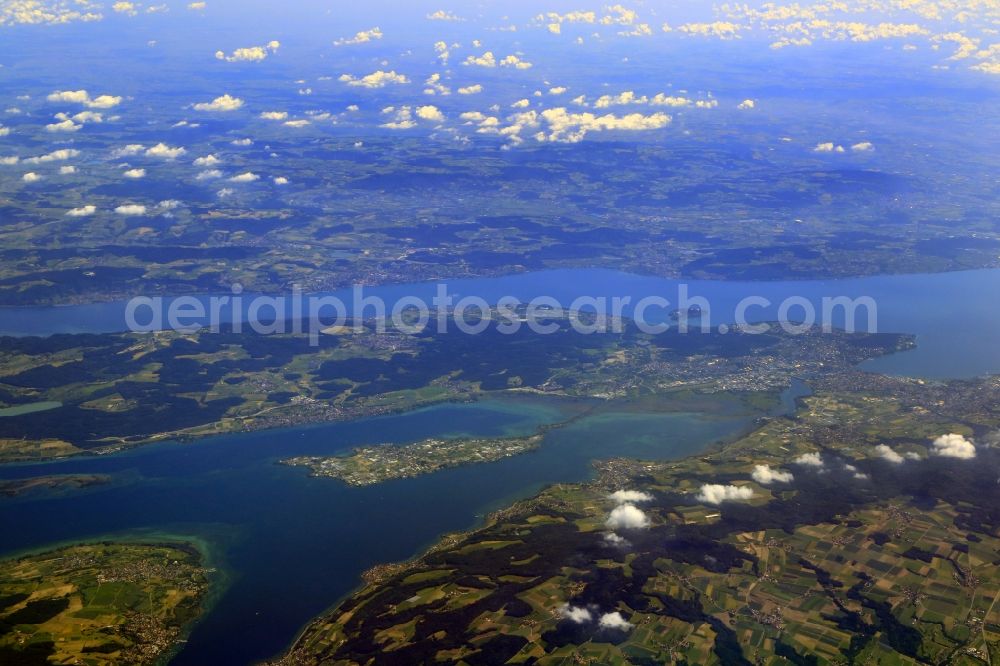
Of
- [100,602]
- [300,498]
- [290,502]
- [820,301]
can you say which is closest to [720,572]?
[300,498]

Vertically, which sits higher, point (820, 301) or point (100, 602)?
point (820, 301)

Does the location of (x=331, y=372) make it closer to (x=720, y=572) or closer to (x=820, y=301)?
(x=720, y=572)

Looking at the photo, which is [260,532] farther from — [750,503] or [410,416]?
[750,503]

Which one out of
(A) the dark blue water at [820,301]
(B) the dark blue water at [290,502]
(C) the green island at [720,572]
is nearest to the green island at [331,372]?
(B) the dark blue water at [290,502]

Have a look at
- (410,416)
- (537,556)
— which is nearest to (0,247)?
(410,416)

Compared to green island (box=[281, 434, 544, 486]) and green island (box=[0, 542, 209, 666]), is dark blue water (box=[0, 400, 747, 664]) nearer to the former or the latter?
green island (box=[281, 434, 544, 486])

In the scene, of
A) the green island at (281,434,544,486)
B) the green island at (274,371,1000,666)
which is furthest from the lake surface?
the green island at (274,371,1000,666)
